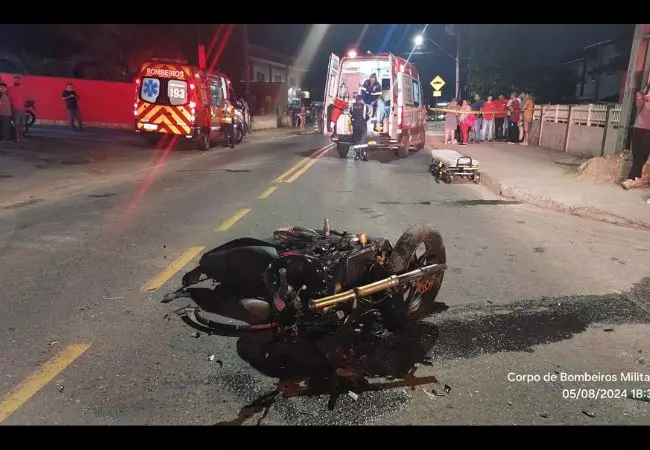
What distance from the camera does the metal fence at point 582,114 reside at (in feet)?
43.9

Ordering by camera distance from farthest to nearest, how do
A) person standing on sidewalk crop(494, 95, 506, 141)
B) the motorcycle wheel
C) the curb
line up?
person standing on sidewalk crop(494, 95, 506, 141) < the curb < the motorcycle wheel

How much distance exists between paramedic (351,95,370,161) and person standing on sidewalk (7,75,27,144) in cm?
970

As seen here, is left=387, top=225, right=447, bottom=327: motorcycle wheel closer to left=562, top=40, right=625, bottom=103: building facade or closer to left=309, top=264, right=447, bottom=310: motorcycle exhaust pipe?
left=309, top=264, right=447, bottom=310: motorcycle exhaust pipe

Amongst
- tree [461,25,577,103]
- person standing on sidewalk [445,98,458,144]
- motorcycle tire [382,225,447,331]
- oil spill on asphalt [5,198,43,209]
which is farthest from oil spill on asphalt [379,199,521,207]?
tree [461,25,577,103]

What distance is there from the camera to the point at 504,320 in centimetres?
416

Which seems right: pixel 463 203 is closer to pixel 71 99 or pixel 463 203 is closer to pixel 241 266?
pixel 241 266

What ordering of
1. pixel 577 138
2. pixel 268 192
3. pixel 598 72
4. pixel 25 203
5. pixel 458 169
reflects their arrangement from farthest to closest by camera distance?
pixel 598 72
pixel 577 138
pixel 458 169
pixel 268 192
pixel 25 203

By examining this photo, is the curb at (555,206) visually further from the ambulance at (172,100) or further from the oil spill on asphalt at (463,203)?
the ambulance at (172,100)

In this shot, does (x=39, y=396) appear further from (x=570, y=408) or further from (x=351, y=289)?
(x=570, y=408)

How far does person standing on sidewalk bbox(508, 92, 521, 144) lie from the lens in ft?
66.5

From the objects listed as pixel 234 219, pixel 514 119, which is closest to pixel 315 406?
pixel 234 219

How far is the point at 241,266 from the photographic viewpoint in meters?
3.76

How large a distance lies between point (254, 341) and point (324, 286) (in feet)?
2.25
